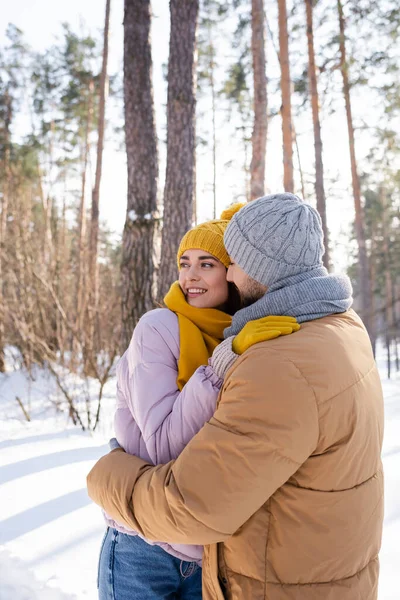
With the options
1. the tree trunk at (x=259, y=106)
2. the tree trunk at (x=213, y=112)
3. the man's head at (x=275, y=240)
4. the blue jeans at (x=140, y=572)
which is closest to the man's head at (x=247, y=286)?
the man's head at (x=275, y=240)

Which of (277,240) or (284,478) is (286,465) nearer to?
(284,478)

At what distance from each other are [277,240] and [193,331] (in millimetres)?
511

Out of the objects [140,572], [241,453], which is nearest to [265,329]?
[241,453]

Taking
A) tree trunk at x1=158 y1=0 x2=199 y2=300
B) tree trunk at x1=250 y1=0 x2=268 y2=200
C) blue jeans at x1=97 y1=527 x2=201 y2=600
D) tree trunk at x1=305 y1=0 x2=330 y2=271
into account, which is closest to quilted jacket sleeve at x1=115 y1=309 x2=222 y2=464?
blue jeans at x1=97 y1=527 x2=201 y2=600

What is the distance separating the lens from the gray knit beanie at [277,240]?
4.21 feet

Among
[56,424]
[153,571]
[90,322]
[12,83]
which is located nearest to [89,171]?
[12,83]

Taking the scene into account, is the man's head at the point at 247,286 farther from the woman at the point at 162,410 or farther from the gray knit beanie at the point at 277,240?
the woman at the point at 162,410

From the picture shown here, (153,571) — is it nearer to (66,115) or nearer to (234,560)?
(234,560)

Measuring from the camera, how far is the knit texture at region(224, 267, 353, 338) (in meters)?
1.25

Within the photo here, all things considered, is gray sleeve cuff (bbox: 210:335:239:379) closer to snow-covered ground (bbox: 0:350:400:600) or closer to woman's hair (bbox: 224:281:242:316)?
woman's hair (bbox: 224:281:242:316)

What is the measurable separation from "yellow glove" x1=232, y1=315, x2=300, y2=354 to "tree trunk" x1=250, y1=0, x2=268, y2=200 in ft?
20.7

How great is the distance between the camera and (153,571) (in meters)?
1.56

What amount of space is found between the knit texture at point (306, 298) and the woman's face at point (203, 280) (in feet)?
1.79

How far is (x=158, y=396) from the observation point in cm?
144
